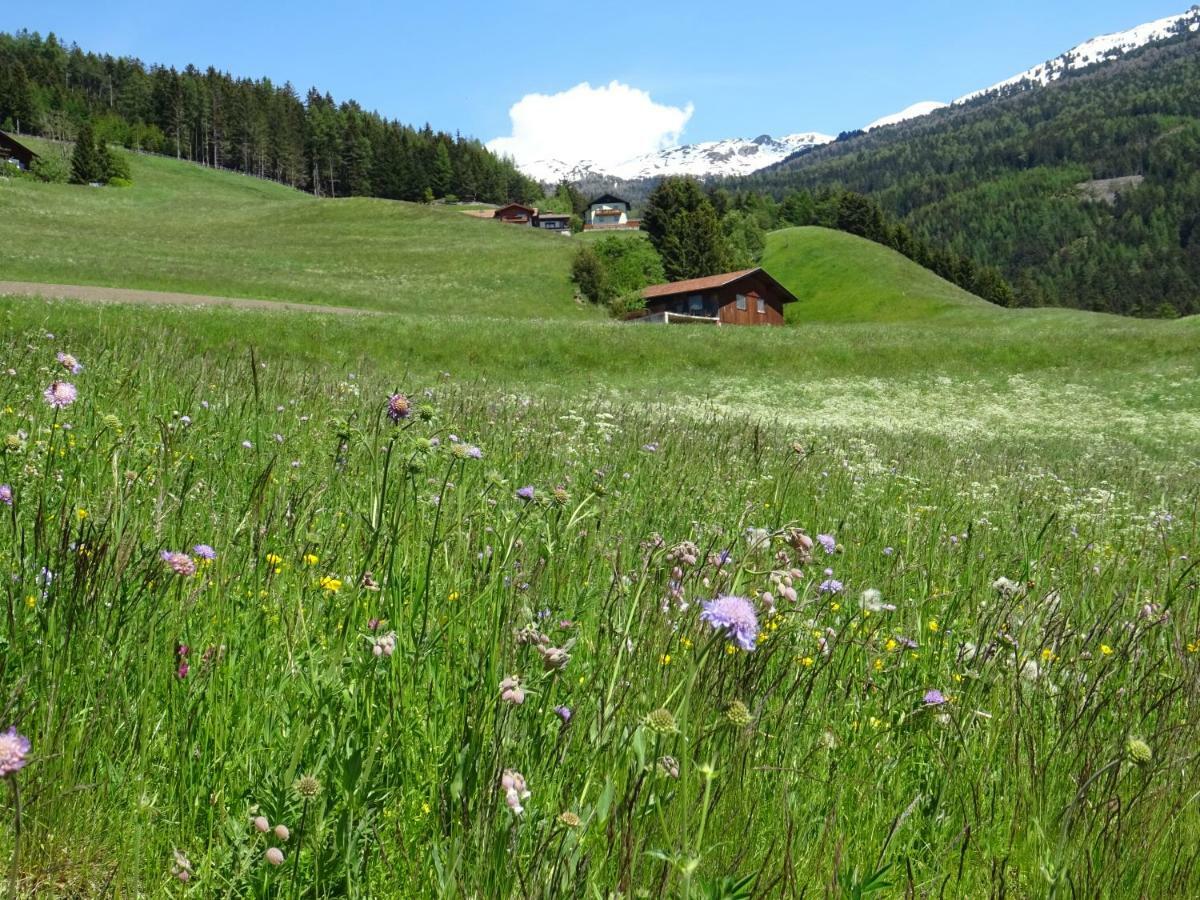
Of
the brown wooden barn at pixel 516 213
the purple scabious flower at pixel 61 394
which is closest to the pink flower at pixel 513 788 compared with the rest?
the purple scabious flower at pixel 61 394

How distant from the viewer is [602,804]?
1.51 meters

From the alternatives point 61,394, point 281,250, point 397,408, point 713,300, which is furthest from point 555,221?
point 397,408

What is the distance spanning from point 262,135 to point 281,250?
3318 inches

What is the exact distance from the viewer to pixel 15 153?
304 ft

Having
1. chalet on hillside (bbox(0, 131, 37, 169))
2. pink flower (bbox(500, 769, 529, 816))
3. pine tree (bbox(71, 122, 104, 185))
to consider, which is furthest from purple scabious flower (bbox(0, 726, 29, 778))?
chalet on hillside (bbox(0, 131, 37, 169))

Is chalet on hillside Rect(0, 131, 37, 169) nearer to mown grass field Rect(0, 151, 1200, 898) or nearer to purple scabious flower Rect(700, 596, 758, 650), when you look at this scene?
mown grass field Rect(0, 151, 1200, 898)

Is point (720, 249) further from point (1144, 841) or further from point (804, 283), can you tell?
point (1144, 841)

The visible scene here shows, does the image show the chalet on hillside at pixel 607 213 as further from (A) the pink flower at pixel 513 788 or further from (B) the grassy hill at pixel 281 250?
(A) the pink flower at pixel 513 788

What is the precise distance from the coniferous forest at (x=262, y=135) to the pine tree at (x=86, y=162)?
35.9m

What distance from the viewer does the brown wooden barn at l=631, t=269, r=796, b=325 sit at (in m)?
63.3

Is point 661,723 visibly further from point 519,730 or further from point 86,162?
point 86,162

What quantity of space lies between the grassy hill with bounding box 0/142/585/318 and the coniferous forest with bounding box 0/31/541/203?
39481 millimetres

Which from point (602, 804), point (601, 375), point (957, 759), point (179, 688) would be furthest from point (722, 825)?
point (601, 375)

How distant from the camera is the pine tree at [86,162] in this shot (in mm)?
91375
